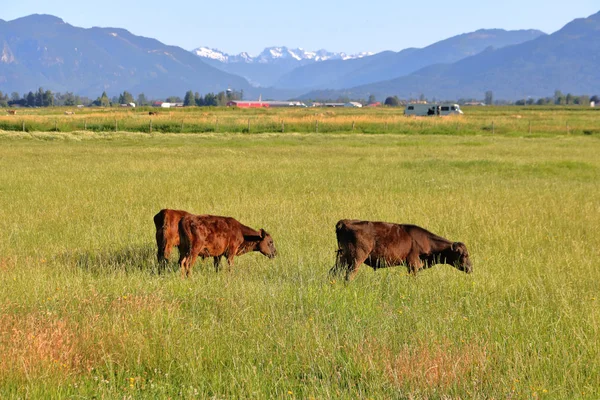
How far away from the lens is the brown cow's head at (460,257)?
10648 millimetres

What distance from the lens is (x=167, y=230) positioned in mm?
10758

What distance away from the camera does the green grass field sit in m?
6.55

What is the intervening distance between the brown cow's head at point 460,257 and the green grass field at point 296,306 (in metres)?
0.16

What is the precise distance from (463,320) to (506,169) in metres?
22.6

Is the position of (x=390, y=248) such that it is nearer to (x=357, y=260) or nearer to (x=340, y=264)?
(x=357, y=260)

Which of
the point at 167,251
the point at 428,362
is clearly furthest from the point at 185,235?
the point at 428,362

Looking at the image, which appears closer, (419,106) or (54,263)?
(54,263)

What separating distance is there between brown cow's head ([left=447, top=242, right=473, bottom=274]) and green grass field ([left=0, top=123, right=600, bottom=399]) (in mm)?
163

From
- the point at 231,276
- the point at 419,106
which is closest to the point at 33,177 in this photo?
the point at 231,276

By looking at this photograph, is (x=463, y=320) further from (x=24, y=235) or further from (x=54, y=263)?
(x=24, y=235)

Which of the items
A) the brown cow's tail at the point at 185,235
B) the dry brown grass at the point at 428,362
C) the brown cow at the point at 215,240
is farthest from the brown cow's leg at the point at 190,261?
the dry brown grass at the point at 428,362

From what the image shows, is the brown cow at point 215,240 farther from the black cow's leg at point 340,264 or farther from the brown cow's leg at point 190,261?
the black cow's leg at point 340,264

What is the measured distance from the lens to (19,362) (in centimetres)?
652

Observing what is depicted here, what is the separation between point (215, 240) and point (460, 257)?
3.67 meters
